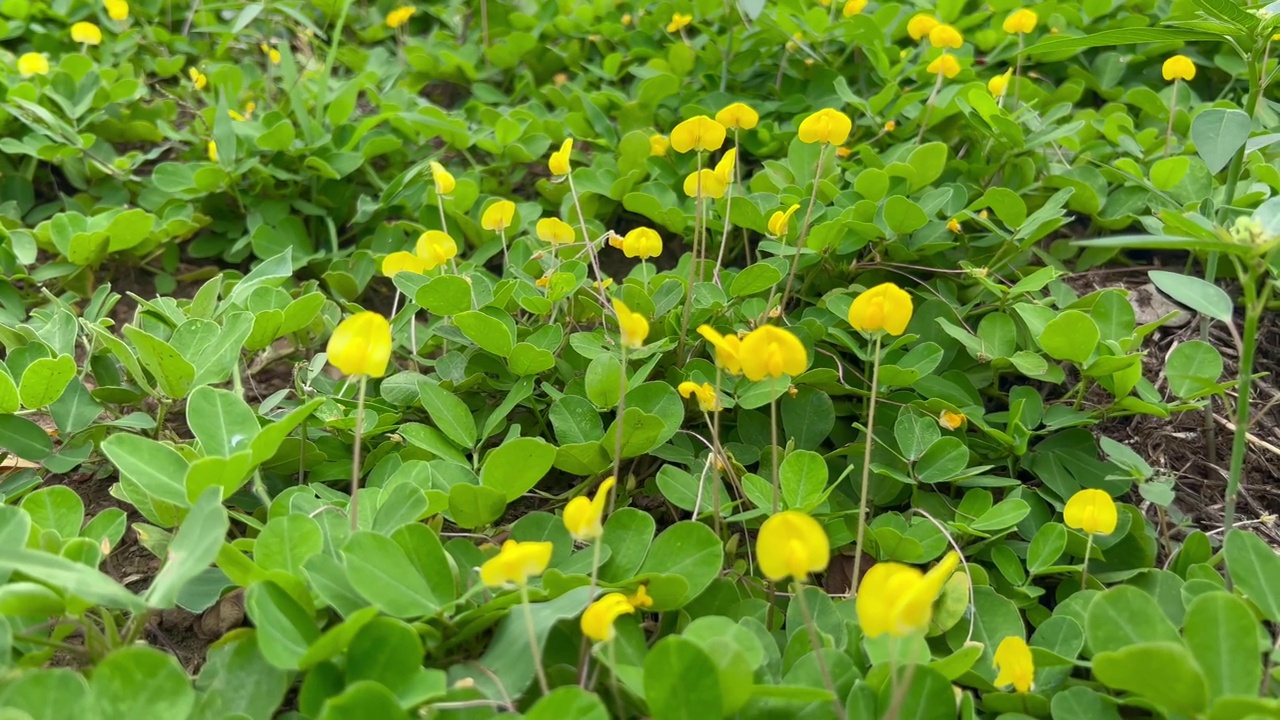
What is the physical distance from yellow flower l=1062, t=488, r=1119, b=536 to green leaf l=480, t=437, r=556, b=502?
1.97 ft

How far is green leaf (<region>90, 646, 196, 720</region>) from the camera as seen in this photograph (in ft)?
2.44

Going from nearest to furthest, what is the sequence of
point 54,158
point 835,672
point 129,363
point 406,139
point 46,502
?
1. point 835,672
2. point 46,502
3. point 129,363
4. point 54,158
5. point 406,139

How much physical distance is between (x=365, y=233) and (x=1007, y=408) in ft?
4.41

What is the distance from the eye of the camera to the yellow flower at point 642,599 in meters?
0.90

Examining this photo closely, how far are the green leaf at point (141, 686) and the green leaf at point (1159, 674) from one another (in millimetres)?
790

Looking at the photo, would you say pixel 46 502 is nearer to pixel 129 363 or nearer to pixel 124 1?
pixel 129 363

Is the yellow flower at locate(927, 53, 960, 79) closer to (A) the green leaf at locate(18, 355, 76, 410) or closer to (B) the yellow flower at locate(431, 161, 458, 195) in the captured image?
(B) the yellow flower at locate(431, 161, 458, 195)

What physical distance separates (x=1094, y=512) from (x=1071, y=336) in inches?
11.2

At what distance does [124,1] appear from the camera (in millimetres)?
2402

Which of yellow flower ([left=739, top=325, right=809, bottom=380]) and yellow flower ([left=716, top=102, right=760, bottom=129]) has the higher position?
yellow flower ([left=716, top=102, right=760, bottom=129])

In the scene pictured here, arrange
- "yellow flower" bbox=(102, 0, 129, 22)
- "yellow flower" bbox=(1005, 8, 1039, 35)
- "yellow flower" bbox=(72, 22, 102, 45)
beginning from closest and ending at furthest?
"yellow flower" bbox=(1005, 8, 1039, 35) < "yellow flower" bbox=(72, 22, 102, 45) < "yellow flower" bbox=(102, 0, 129, 22)

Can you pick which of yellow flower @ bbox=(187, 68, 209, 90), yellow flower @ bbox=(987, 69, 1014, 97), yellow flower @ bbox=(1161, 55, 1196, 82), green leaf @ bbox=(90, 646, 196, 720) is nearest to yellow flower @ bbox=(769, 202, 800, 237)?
yellow flower @ bbox=(987, 69, 1014, 97)

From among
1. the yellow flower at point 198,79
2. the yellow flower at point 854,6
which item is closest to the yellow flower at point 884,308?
the yellow flower at point 854,6

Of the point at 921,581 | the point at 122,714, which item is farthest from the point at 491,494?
the point at 921,581
